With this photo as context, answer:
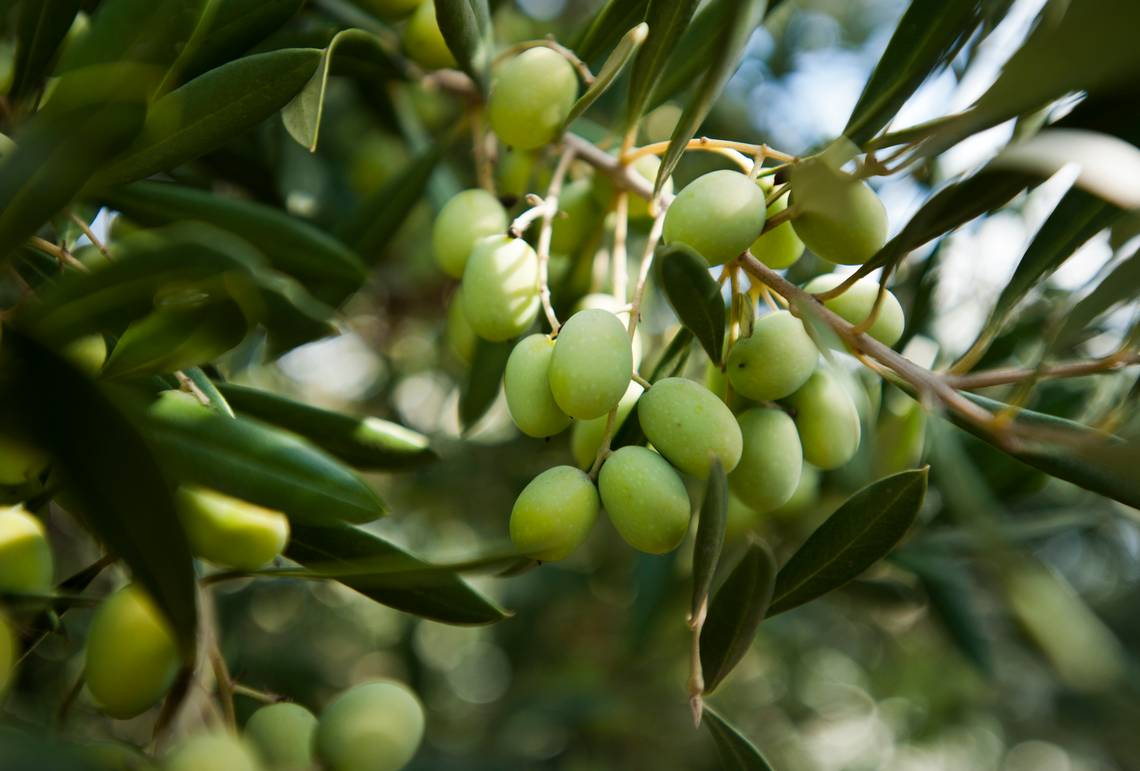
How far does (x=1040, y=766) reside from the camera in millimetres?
3428

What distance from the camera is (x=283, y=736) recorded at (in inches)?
31.4

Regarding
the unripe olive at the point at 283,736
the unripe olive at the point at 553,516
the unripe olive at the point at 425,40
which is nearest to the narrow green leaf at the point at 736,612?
the unripe olive at the point at 553,516

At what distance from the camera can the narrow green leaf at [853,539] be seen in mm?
824

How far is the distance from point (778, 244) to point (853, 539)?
29 centimetres

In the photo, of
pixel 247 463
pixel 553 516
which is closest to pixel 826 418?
pixel 553 516

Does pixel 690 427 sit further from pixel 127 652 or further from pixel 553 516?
pixel 127 652

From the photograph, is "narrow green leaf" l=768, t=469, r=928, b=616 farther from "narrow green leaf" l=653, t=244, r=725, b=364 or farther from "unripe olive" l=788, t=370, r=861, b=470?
"narrow green leaf" l=653, t=244, r=725, b=364

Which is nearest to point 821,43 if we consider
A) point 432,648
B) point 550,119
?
point 550,119

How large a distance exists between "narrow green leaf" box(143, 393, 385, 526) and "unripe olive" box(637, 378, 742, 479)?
0.25m

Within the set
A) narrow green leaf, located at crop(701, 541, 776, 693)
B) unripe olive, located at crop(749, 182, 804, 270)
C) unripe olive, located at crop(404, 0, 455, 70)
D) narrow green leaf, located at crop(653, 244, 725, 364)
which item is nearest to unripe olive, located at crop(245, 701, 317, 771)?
narrow green leaf, located at crop(701, 541, 776, 693)

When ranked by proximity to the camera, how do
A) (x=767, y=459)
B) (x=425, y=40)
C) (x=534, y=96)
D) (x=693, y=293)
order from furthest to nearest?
(x=425, y=40) < (x=534, y=96) < (x=767, y=459) < (x=693, y=293)

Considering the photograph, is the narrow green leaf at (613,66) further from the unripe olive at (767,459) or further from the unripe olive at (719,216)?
the unripe olive at (767,459)

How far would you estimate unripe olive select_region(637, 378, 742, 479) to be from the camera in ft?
2.50

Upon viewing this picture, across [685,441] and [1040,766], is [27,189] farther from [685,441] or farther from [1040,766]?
[1040,766]
